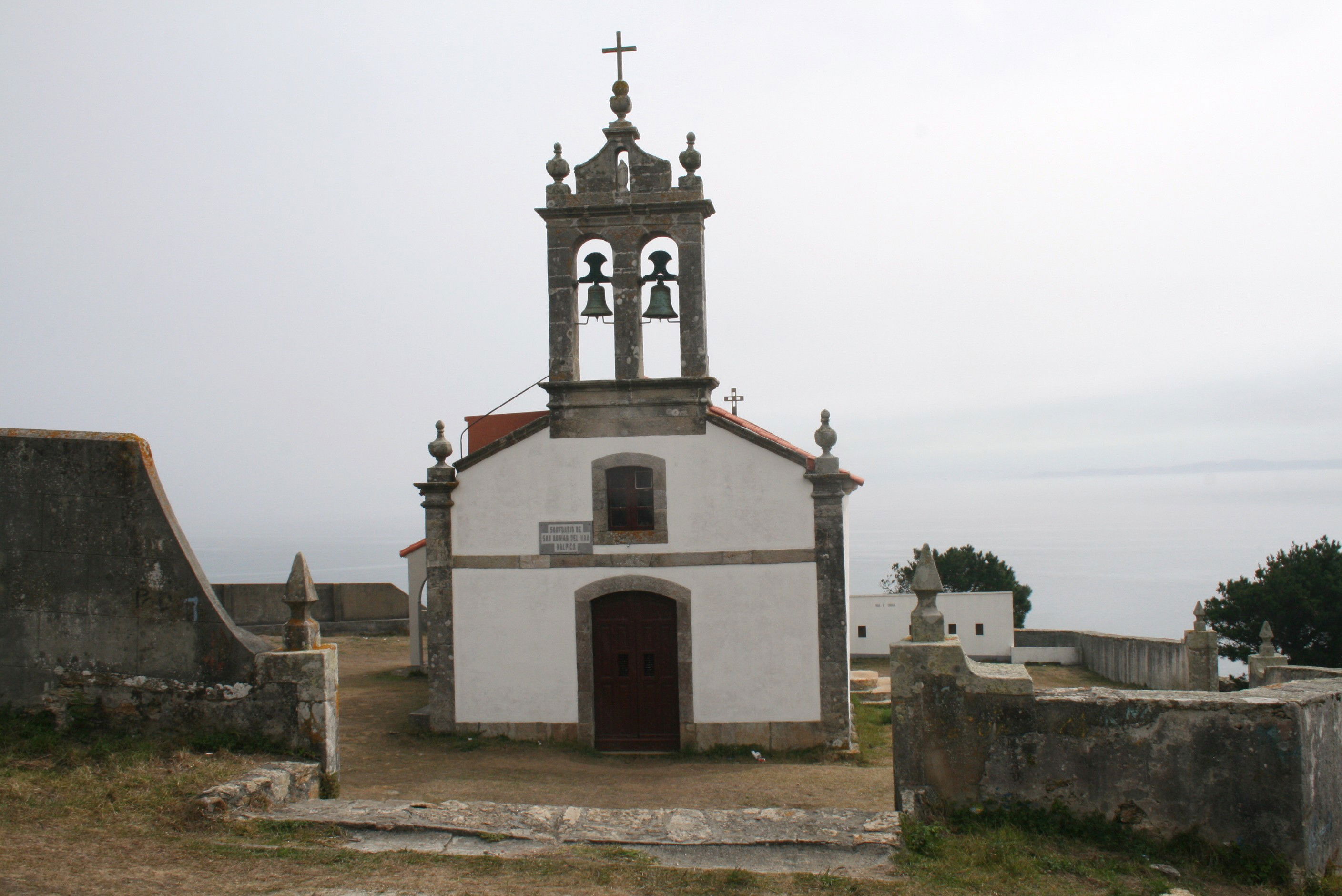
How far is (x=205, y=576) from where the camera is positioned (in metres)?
7.68

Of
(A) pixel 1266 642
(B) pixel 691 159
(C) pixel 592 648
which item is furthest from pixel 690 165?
(A) pixel 1266 642

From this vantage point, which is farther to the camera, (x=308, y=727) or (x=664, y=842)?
(x=308, y=727)

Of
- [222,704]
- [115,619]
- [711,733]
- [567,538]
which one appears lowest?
[711,733]

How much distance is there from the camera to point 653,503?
41.7ft

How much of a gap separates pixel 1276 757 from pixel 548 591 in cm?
865

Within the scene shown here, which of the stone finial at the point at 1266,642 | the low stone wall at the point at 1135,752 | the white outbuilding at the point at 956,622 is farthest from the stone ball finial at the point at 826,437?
the white outbuilding at the point at 956,622

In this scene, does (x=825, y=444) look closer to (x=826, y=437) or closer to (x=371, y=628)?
(x=826, y=437)

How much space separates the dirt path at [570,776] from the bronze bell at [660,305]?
222 inches

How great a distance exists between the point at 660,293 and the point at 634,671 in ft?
16.3

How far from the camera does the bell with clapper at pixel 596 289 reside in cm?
1302

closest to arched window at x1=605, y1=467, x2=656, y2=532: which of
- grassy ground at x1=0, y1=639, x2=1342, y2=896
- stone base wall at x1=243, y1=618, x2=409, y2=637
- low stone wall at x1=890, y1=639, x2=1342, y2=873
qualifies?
grassy ground at x1=0, y1=639, x2=1342, y2=896

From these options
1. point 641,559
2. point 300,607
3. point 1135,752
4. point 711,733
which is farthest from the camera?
point 641,559

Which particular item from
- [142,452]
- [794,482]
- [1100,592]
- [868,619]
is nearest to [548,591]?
[794,482]

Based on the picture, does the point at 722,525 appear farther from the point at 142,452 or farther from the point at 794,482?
the point at 142,452
